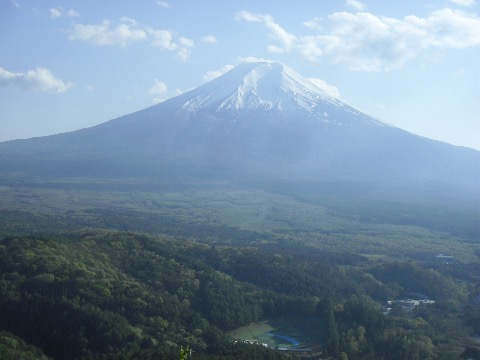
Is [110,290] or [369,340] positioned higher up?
[110,290]

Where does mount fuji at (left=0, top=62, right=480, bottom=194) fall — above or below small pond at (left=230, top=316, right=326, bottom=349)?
above

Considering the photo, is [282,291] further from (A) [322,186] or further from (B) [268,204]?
(A) [322,186]

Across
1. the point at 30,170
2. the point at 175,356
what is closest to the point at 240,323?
the point at 175,356

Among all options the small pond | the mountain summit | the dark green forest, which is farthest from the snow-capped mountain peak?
the small pond

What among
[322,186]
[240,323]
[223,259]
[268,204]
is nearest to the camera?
[240,323]

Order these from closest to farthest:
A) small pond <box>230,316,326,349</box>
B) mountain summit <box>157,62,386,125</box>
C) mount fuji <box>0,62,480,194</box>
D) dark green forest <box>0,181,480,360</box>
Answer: dark green forest <box>0,181,480,360</box>, small pond <box>230,316,326,349</box>, mount fuji <box>0,62,480,194</box>, mountain summit <box>157,62,386,125</box>

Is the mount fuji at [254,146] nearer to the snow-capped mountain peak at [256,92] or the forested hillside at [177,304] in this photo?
the snow-capped mountain peak at [256,92]

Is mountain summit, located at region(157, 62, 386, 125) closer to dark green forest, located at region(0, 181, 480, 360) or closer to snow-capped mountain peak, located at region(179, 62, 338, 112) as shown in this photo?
snow-capped mountain peak, located at region(179, 62, 338, 112)
